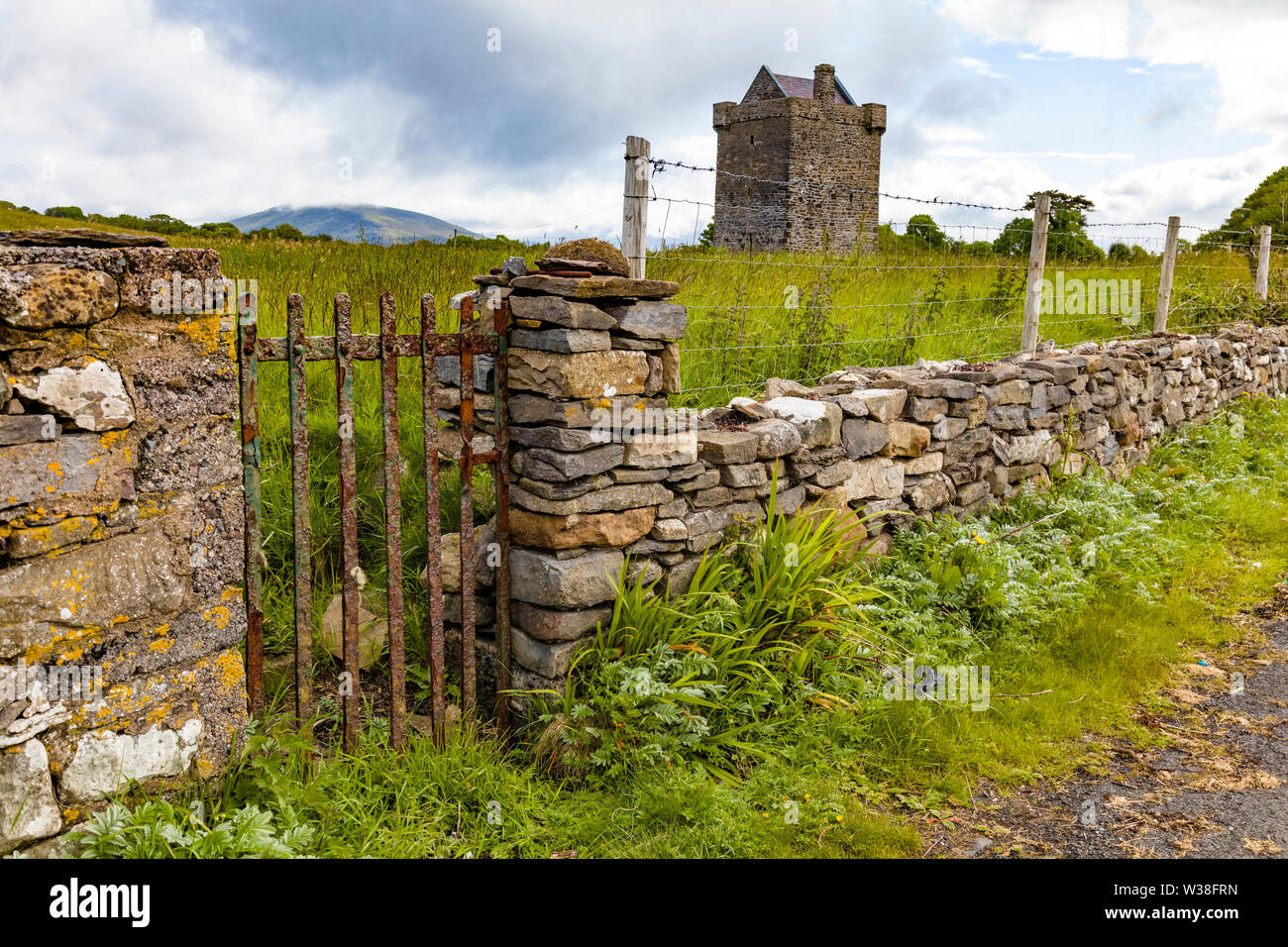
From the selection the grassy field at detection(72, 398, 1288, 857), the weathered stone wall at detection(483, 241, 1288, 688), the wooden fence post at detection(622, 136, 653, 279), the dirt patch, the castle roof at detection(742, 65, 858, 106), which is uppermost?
the castle roof at detection(742, 65, 858, 106)

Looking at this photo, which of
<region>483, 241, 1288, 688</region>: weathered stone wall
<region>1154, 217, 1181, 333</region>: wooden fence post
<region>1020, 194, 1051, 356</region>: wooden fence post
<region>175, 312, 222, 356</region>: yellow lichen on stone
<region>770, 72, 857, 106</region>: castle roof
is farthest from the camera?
<region>770, 72, 857, 106</region>: castle roof

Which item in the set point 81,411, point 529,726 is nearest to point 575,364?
point 529,726

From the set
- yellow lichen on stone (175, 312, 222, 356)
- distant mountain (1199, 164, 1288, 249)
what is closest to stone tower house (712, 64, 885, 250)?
distant mountain (1199, 164, 1288, 249)

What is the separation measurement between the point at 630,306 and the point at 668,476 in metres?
0.76

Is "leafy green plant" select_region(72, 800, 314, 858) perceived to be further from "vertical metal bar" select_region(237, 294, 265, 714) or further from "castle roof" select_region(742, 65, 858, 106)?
"castle roof" select_region(742, 65, 858, 106)

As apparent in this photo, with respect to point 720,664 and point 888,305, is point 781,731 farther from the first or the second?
point 888,305

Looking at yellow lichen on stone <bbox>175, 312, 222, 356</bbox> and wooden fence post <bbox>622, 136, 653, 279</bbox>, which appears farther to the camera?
wooden fence post <bbox>622, 136, 653, 279</bbox>

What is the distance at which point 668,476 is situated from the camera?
3986mm

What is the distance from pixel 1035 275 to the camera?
316 inches

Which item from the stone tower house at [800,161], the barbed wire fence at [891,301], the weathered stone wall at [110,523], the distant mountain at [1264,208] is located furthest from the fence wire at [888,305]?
the stone tower house at [800,161]

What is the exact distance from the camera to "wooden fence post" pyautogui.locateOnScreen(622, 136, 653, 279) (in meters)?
4.41

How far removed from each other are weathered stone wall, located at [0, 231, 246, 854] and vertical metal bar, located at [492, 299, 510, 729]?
A: 1130 millimetres

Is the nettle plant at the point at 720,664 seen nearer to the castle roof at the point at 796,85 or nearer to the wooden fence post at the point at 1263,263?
the wooden fence post at the point at 1263,263

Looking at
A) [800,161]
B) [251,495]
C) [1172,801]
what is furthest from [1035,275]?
[800,161]
